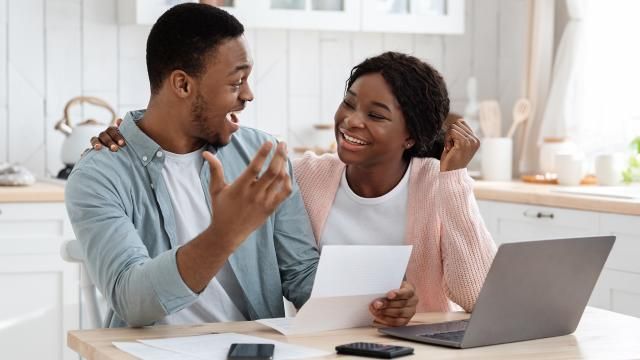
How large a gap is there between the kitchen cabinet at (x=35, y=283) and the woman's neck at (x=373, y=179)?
59.7 inches

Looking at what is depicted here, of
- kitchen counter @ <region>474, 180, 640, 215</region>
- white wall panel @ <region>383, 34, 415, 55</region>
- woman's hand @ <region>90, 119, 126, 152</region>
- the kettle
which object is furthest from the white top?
white wall panel @ <region>383, 34, 415, 55</region>

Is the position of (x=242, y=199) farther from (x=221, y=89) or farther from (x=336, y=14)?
(x=336, y=14)

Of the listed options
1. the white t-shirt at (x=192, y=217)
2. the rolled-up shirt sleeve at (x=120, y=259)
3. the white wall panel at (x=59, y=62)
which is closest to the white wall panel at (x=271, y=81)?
the white wall panel at (x=59, y=62)

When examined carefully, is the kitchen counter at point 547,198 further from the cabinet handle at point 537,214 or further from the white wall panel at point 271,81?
the white wall panel at point 271,81

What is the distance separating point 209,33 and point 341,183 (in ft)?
1.67

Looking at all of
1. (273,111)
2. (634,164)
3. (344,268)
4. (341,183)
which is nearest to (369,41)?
(273,111)

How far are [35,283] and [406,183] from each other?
1702mm

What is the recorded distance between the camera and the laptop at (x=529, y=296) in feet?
5.66

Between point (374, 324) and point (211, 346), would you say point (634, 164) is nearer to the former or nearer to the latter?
point (374, 324)

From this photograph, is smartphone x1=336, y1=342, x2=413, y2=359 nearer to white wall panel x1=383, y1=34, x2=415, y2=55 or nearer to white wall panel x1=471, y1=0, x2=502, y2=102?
white wall panel x1=383, y1=34, x2=415, y2=55

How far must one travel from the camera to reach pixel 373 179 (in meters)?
2.40

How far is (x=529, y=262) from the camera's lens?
68.9 inches

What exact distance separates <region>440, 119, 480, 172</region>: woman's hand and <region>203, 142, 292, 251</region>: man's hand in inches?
30.9

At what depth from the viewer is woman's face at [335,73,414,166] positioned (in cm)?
229
